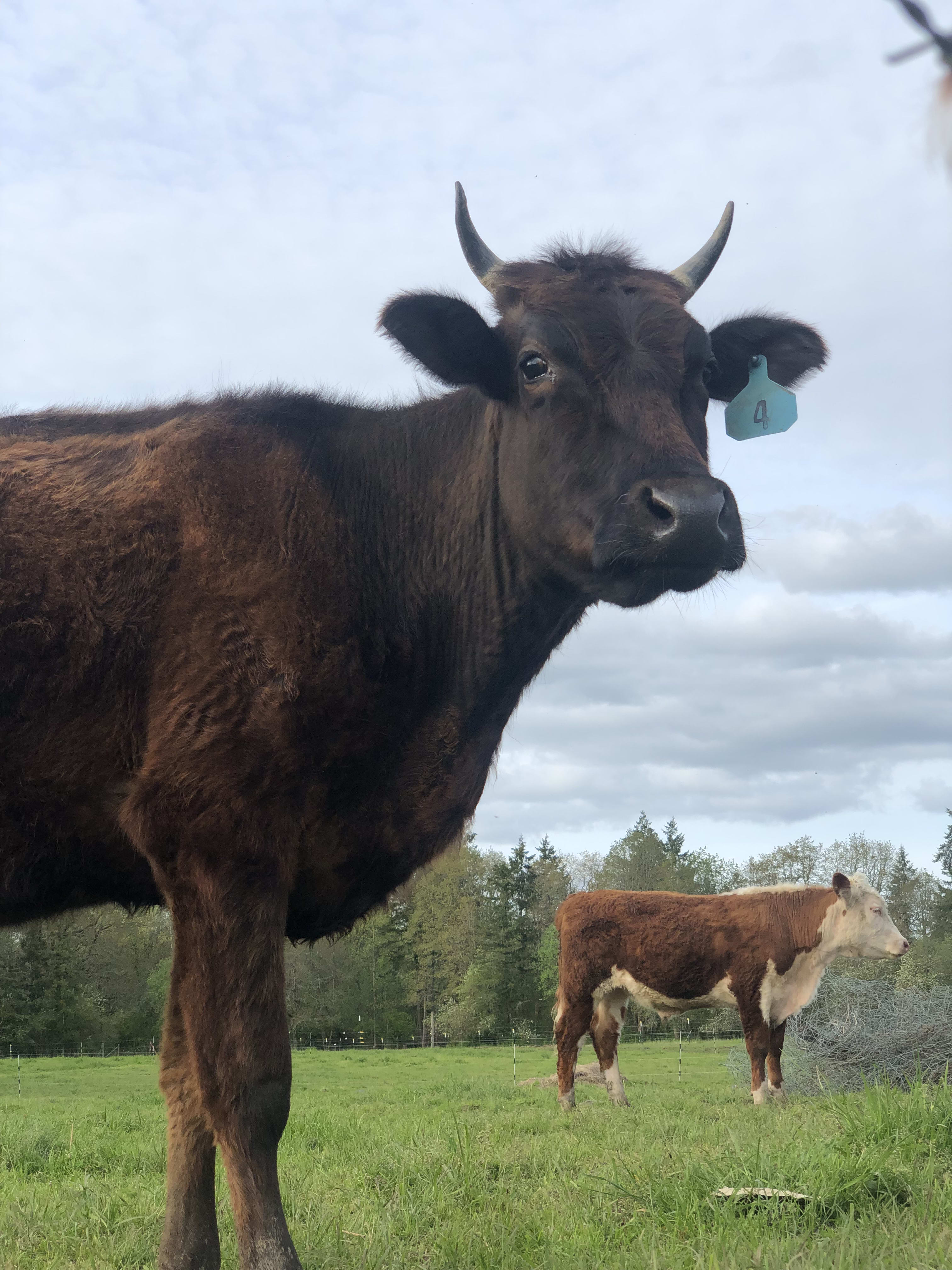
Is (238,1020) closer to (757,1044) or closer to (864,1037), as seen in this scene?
(757,1044)

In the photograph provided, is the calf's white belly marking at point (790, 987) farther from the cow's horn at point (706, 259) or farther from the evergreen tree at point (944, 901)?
the evergreen tree at point (944, 901)

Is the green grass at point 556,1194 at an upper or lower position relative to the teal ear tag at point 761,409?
lower

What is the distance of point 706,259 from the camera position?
16.9 ft

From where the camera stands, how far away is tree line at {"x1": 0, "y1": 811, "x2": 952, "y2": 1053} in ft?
116

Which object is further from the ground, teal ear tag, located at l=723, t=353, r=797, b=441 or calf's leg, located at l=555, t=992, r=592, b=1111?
teal ear tag, located at l=723, t=353, r=797, b=441

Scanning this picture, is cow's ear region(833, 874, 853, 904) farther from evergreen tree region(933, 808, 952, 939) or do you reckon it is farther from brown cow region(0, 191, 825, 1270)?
evergreen tree region(933, 808, 952, 939)

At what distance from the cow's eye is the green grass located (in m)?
3.13

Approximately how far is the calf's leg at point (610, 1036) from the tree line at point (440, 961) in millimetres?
16905

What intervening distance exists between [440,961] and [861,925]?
122ft

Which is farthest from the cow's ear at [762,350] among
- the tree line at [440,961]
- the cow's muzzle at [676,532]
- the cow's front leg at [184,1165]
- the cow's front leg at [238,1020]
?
the tree line at [440,961]

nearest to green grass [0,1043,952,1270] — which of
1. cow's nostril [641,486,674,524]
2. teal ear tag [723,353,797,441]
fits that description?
cow's nostril [641,486,674,524]

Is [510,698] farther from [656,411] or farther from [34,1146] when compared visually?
[34,1146]

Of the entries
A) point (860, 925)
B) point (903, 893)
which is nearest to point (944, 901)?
point (903, 893)

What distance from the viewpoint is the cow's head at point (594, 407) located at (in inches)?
146
